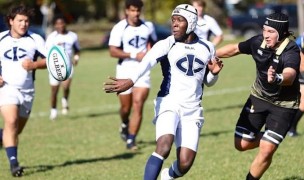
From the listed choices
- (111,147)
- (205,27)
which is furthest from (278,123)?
(205,27)

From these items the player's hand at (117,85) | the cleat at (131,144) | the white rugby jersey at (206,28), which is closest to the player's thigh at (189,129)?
the player's hand at (117,85)

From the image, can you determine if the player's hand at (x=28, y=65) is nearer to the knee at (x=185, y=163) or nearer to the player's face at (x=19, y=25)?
the player's face at (x=19, y=25)

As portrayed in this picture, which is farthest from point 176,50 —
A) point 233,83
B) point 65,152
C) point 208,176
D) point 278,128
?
point 233,83

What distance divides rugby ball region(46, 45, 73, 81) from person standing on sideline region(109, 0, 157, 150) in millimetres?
2411

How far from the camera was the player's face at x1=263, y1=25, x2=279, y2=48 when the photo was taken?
7.39 metres

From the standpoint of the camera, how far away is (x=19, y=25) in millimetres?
9117

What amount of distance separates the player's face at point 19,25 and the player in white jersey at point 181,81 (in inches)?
92.9

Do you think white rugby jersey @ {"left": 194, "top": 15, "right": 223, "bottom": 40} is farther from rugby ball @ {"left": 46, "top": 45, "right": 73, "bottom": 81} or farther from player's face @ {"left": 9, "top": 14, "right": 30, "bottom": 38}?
rugby ball @ {"left": 46, "top": 45, "right": 73, "bottom": 81}

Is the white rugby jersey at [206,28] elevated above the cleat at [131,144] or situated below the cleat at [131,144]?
above

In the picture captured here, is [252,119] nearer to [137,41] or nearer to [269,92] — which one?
[269,92]

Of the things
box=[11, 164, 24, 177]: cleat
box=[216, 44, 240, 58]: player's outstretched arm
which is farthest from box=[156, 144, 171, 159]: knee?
box=[11, 164, 24, 177]: cleat

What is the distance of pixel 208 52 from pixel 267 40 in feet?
2.09

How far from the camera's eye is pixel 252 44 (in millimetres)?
7801

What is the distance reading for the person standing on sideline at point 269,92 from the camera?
7.38 metres
